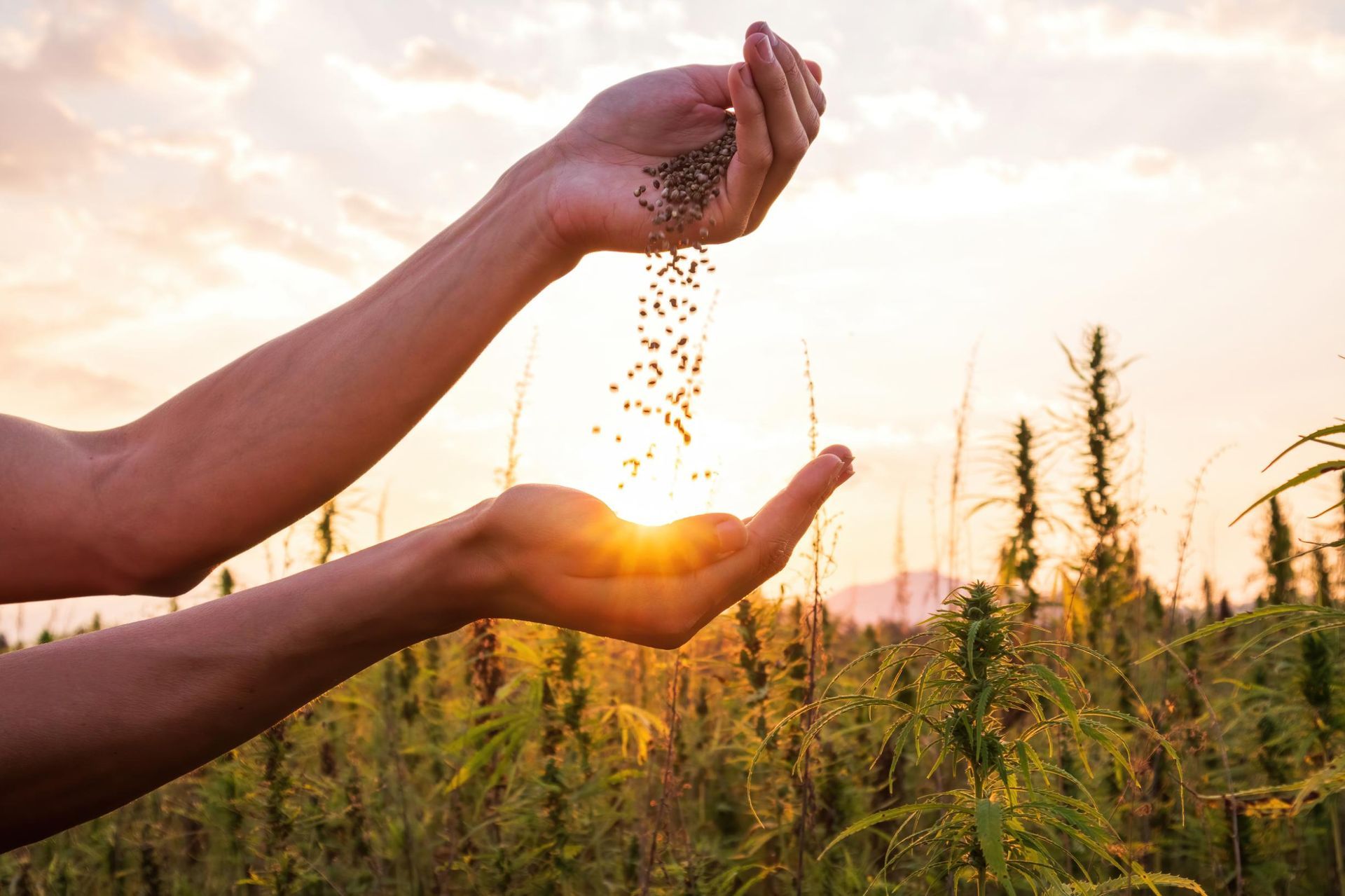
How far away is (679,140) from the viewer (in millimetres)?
2430

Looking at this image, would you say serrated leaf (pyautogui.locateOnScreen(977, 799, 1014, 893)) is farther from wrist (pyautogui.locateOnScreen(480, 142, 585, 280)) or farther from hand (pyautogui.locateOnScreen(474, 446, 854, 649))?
wrist (pyautogui.locateOnScreen(480, 142, 585, 280))

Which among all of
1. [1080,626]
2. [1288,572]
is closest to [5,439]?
[1080,626]

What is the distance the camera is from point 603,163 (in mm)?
2408

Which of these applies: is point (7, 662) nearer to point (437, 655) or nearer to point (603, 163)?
point (603, 163)

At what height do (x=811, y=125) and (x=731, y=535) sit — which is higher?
(x=811, y=125)

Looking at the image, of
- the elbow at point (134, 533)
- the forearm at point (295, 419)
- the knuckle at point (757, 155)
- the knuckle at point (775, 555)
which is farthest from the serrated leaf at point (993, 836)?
the elbow at point (134, 533)

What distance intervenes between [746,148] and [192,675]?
4.73 ft

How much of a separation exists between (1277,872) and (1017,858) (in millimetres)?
2131

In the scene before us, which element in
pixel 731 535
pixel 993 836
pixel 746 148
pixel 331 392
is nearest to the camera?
pixel 993 836

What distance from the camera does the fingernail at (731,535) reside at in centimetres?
169

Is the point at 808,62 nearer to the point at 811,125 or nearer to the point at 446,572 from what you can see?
the point at 811,125

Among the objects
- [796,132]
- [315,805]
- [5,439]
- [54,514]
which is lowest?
[315,805]

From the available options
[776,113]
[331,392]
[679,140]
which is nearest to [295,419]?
[331,392]

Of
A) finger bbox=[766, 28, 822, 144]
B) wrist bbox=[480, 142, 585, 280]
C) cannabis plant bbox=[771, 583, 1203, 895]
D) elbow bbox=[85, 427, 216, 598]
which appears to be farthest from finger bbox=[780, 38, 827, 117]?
elbow bbox=[85, 427, 216, 598]
